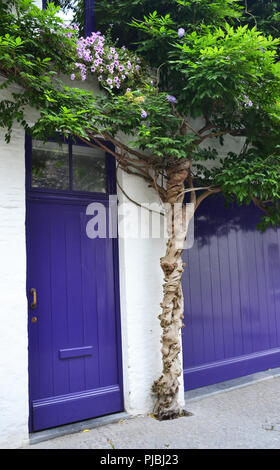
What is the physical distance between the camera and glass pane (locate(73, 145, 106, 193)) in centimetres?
388

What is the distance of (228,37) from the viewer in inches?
126

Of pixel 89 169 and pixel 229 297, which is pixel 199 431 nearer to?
pixel 229 297

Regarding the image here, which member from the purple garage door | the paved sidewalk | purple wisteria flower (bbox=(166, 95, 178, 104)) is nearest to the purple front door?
the paved sidewalk

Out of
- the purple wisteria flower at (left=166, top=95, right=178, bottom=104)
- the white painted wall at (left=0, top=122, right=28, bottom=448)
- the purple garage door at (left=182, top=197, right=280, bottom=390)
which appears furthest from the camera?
the purple garage door at (left=182, top=197, right=280, bottom=390)

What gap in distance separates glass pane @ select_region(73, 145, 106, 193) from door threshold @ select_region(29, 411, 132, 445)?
7.51 ft

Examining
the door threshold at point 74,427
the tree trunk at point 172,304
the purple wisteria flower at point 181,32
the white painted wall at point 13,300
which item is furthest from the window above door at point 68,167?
the door threshold at point 74,427

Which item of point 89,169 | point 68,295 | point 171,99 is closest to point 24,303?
point 68,295

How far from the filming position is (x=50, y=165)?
3.71m

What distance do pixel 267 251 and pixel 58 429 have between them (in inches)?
148

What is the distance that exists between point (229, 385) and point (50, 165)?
11.2ft

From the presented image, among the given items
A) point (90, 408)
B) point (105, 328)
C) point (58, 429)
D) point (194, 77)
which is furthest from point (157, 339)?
point (194, 77)

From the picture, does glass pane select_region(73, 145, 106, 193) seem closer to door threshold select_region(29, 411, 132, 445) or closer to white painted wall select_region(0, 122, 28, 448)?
white painted wall select_region(0, 122, 28, 448)

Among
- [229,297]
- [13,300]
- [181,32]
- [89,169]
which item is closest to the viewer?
[13,300]
